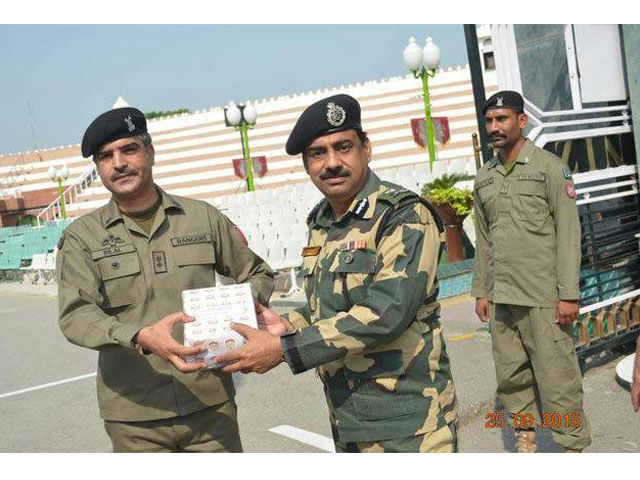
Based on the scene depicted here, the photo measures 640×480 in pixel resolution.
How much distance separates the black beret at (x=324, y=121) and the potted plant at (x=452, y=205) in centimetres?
706

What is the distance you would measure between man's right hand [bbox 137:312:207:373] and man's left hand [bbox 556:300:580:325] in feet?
6.81

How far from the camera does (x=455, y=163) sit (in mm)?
15516

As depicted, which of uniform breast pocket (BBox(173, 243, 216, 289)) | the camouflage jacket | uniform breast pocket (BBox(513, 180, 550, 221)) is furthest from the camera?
uniform breast pocket (BBox(513, 180, 550, 221))

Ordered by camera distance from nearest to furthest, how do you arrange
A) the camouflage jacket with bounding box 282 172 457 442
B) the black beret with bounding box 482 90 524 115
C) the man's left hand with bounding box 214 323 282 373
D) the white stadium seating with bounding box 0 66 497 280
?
the camouflage jacket with bounding box 282 172 457 442
the man's left hand with bounding box 214 323 282 373
the black beret with bounding box 482 90 524 115
the white stadium seating with bounding box 0 66 497 280

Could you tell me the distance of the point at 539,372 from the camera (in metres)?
3.73

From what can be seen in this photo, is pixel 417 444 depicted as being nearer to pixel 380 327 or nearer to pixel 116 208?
pixel 380 327

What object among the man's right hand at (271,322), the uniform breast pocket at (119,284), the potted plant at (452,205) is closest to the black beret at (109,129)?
the uniform breast pocket at (119,284)

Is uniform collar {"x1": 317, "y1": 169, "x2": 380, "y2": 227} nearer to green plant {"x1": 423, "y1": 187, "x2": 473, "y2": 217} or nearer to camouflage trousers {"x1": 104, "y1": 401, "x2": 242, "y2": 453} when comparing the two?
camouflage trousers {"x1": 104, "y1": 401, "x2": 242, "y2": 453}

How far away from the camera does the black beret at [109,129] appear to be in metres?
2.66

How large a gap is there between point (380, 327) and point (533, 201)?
2.01 meters

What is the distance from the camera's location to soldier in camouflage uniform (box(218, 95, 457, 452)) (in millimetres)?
2078

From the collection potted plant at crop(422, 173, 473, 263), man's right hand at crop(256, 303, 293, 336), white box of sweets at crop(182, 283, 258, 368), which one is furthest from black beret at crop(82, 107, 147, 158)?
potted plant at crop(422, 173, 473, 263)
